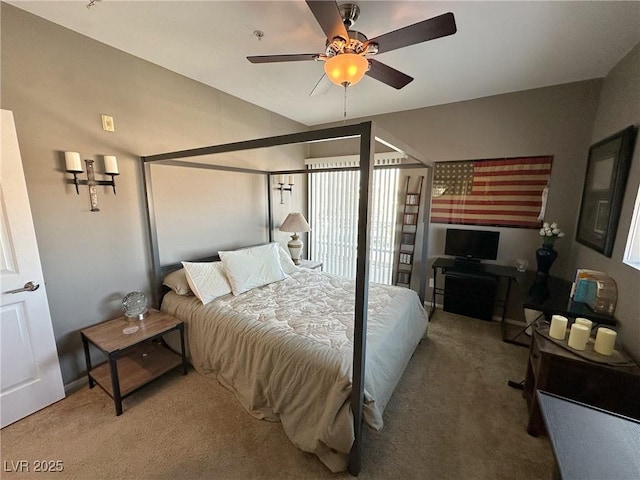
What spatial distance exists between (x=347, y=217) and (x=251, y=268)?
197cm

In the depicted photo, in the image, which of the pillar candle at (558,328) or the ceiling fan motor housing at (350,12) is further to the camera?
the pillar candle at (558,328)

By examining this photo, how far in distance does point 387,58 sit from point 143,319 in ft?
10.1

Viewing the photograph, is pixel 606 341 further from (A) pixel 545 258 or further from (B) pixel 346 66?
(B) pixel 346 66

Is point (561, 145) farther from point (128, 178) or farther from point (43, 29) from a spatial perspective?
point (43, 29)

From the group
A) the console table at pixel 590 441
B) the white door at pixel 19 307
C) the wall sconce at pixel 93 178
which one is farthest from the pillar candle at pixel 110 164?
the console table at pixel 590 441

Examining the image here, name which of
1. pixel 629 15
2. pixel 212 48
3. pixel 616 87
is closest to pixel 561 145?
pixel 616 87

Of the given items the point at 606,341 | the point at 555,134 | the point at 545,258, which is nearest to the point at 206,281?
the point at 606,341

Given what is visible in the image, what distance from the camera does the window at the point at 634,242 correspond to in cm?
173

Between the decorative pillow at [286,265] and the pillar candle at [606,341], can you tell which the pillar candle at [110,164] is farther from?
the pillar candle at [606,341]

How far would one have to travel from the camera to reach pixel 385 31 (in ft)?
6.20

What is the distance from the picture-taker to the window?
173cm

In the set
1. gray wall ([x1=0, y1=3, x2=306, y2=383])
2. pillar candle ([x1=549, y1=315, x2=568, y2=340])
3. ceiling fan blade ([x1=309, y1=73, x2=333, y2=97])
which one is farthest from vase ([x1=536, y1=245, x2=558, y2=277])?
gray wall ([x1=0, y1=3, x2=306, y2=383])

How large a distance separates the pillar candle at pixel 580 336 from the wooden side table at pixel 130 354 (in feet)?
9.18

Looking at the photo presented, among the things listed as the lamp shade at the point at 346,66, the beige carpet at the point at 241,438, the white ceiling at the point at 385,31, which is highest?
the white ceiling at the point at 385,31
